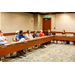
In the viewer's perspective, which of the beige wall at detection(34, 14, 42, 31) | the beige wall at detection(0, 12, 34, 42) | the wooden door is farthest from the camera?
the wooden door

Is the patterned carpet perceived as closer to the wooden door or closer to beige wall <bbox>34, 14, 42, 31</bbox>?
beige wall <bbox>34, 14, 42, 31</bbox>

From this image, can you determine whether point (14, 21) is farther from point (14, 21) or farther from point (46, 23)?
point (46, 23)

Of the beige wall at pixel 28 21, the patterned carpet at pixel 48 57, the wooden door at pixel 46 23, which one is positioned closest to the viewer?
the patterned carpet at pixel 48 57

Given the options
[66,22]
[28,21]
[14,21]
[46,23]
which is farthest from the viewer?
[46,23]

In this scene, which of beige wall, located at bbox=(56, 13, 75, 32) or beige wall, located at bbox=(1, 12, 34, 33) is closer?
beige wall, located at bbox=(1, 12, 34, 33)

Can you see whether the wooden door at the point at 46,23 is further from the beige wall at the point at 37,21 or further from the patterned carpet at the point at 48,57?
the patterned carpet at the point at 48,57

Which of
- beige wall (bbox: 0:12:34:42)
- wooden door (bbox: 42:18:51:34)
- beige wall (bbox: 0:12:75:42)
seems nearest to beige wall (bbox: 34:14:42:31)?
beige wall (bbox: 0:12:75:42)

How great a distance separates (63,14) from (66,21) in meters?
0.80

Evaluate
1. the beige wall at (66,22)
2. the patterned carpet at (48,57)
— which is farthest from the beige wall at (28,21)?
the patterned carpet at (48,57)

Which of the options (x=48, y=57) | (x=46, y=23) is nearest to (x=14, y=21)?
(x=46, y=23)

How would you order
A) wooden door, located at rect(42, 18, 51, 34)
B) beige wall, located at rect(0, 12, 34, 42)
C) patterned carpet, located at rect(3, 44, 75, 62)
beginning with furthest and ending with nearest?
wooden door, located at rect(42, 18, 51, 34)
beige wall, located at rect(0, 12, 34, 42)
patterned carpet, located at rect(3, 44, 75, 62)

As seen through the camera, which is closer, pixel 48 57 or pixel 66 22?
pixel 48 57

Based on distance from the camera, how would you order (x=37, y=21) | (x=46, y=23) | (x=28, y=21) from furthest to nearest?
(x=46, y=23) < (x=37, y=21) < (x=28, y=21)

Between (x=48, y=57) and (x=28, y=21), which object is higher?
(x=28, y=21)
